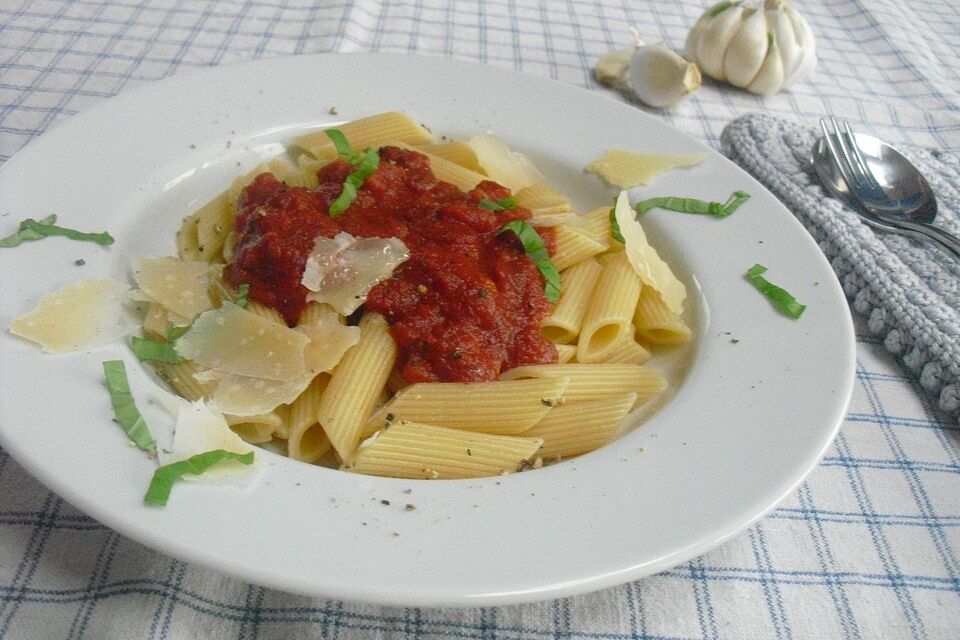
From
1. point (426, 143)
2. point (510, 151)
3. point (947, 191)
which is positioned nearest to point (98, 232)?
point (426, 143)

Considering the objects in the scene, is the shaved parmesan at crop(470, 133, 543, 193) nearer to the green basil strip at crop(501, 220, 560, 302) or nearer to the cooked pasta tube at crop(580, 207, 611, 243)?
the cooked pasta tube at crop(580, 207, 611, 243)

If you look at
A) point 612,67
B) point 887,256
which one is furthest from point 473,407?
point 612,67

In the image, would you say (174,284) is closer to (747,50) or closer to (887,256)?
(887,256)

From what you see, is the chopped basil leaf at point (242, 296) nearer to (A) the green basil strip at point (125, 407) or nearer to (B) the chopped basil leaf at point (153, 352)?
(B) the chopped basil leaf at point (153, 352)

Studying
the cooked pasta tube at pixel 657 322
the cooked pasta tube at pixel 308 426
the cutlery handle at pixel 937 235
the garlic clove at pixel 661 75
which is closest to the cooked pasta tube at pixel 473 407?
the cooked pasta tube at pixel 308 426

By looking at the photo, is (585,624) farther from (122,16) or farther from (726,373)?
(122,16)

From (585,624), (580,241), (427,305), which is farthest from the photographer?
(580,241)
